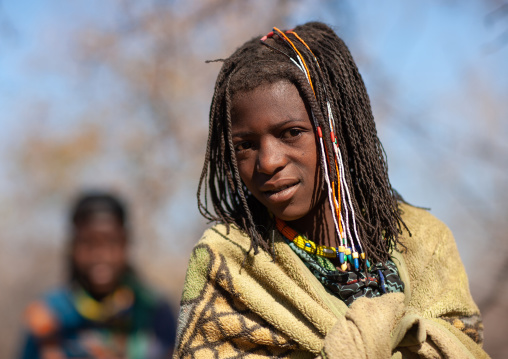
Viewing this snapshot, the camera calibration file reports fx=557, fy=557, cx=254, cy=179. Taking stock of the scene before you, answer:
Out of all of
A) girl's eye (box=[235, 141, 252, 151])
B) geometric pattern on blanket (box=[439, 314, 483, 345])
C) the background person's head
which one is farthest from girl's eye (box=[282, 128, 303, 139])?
the background person's head

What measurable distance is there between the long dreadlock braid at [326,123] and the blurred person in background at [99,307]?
155 centimetres

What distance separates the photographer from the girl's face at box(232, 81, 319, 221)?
1.73 m

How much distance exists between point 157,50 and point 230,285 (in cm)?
445

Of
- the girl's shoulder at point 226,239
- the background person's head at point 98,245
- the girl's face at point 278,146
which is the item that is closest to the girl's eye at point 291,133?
the girl's face at point 278,146

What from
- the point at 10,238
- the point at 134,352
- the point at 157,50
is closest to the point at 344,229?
the point at 134,352

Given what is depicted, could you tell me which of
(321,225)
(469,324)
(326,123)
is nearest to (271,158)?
(326,123)

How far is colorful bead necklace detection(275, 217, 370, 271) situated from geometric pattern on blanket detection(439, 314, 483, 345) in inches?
13.1

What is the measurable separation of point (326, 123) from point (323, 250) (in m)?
0.43

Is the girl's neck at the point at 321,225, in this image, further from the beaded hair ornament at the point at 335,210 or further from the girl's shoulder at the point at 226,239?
the girl's shoulder at the point at 226,239

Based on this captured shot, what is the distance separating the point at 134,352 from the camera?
10.4 feet

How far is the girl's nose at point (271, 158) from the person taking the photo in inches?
67.7

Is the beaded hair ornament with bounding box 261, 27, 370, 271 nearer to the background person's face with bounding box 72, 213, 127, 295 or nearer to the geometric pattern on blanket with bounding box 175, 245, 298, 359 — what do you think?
the geometric pattern on blanket with bounding box 175, 245, 298, 359

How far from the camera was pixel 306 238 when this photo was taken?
6.22 feet

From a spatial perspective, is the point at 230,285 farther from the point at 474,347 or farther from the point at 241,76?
the point at 474,347
